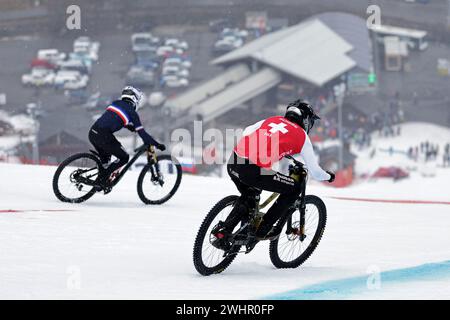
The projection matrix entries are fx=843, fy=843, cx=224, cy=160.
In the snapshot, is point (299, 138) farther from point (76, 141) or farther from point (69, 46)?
point (69, 46)

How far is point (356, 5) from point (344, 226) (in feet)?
271

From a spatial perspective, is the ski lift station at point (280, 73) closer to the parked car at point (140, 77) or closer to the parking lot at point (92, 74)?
the parking lot at point (92, 74)

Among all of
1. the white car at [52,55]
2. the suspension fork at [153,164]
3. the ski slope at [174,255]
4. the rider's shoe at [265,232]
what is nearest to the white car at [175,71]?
the white car at [52,55]

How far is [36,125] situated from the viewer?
66.9m

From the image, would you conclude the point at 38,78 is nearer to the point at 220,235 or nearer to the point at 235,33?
the point at 235,33

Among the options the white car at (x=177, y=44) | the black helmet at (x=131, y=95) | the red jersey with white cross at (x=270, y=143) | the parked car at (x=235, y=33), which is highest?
the red jersey with white cross at (x=270, y=143)

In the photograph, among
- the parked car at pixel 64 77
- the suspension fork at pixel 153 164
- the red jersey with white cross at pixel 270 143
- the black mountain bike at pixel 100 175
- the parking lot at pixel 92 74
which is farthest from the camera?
the parked car at pixel 64 77

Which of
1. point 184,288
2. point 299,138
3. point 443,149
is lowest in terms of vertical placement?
point 443,149

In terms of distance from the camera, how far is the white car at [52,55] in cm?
8106

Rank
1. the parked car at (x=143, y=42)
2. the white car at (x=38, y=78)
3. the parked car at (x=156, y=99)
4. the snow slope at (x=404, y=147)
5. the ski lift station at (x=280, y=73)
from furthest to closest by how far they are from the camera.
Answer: the parked car at (x=143, y=42) < the white car at (x=38, y=78) < the parked car at (x=156, y=99) < the ski lift station at (x=280, y=73) < the snow slope at (x=404, y=147)

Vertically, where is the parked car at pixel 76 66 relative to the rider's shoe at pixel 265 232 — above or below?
below

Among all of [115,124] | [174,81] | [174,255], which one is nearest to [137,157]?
[115,124]

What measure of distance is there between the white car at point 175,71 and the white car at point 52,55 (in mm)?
10877

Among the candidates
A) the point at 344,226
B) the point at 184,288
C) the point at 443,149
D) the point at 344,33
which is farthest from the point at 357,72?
the point at 184,288
